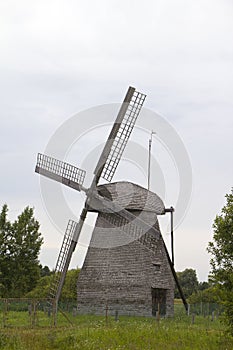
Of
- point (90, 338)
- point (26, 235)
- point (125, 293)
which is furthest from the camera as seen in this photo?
point (26, 235)

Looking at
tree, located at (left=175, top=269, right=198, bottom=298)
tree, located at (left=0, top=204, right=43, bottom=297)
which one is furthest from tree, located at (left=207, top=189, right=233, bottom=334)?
tree, located at (left=175, top=269, right=198, bottom=298)

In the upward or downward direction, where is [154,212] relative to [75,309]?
upward

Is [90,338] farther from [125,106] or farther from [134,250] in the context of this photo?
[125,106]

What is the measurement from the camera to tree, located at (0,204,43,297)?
37281 millimetres

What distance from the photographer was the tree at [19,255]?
122ft

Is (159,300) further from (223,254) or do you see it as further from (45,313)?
(223,254)

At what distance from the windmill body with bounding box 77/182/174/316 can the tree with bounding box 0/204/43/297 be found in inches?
359

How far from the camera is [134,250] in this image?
93.1 ft

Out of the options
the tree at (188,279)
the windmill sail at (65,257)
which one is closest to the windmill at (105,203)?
the windmill sail at (65,257)

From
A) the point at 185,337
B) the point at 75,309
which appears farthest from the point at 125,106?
the point at 185,337

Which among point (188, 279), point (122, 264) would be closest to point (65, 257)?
point (122, 264)

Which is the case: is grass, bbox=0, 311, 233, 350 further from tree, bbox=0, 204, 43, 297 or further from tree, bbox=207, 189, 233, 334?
tree, bbox=0, 204, 43, 297

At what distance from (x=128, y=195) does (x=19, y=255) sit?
39.0ft

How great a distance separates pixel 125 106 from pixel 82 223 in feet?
18.9
